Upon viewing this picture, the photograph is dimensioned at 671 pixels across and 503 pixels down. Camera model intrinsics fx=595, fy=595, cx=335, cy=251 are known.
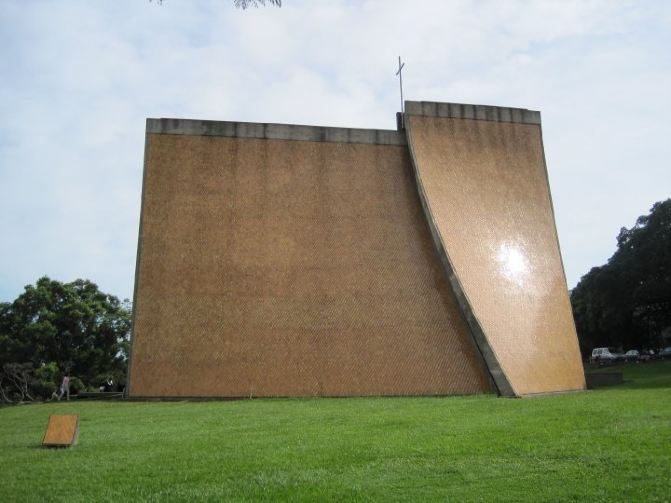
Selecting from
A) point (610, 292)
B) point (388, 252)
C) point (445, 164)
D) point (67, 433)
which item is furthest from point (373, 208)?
point (610, 292)

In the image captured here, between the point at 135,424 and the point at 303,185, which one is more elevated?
the point at 303,185

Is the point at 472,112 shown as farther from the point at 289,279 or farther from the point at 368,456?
the point at 368,456

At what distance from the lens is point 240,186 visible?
1518 centimetres

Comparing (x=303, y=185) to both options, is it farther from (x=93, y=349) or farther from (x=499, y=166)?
(x=93, y=349)

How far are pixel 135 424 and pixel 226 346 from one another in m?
4.62

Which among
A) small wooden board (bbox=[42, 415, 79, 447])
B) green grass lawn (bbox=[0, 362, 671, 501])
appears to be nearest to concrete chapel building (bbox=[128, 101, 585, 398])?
green grass lawn (bbox=[0, 362, 671, 501])

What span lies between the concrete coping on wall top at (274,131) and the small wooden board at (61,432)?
9.69m

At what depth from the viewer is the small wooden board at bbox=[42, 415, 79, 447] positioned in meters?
7.13

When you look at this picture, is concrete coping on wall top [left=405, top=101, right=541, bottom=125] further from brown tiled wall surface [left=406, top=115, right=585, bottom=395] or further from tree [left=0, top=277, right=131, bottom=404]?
tree [left=0, top=277, right=131, bottom=404]

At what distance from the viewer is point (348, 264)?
1470cm

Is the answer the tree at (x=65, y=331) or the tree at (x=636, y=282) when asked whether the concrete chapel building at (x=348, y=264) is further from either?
the tree at (x=636, y=282)

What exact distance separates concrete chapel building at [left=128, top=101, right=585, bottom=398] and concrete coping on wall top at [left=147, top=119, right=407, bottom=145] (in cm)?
4

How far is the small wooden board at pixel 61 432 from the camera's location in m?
7.13

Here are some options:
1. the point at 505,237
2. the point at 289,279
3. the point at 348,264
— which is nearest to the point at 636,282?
the point at 505,237
